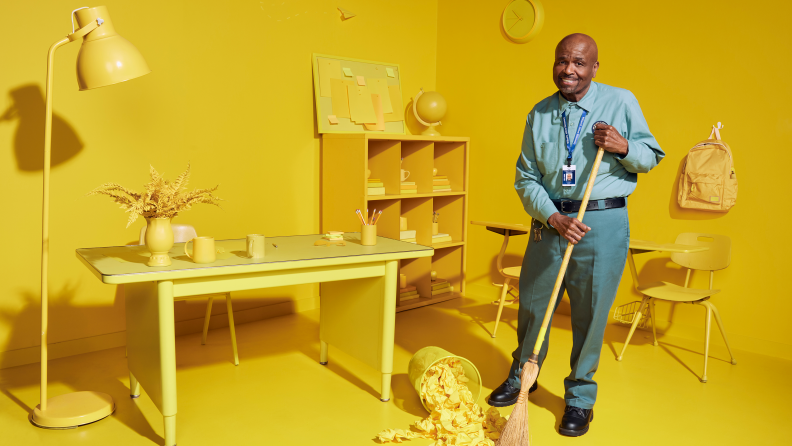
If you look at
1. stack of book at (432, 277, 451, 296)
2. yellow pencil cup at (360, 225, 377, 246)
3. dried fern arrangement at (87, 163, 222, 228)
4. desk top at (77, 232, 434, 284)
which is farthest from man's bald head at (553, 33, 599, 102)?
stack of book at (432, 277, 451, 296)

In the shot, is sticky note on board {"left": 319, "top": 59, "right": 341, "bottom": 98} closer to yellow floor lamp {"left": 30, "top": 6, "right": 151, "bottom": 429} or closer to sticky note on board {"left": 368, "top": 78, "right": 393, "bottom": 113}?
sticky note on board {"left": 368, "top": 78, "right": 393, "bottom": 113}

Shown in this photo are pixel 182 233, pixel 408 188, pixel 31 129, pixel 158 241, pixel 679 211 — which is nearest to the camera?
pixel 158 241

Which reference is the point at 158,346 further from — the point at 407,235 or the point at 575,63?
the point at 407,235

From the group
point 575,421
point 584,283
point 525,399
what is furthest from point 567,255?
point 575,421

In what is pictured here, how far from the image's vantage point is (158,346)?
229cm

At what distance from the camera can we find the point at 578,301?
8.29 feet

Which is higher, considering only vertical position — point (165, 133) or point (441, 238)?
point (165, 133)

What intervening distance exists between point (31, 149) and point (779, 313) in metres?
4.58

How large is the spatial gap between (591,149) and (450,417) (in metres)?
1.31

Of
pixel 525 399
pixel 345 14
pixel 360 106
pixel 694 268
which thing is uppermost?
pixel 345 14

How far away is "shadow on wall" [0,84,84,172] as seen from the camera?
310 cm

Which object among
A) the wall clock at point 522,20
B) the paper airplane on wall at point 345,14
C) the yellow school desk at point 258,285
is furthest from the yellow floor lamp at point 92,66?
the wall clock at point 522,20

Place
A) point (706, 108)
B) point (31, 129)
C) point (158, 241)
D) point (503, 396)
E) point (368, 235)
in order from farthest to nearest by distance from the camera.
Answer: point (706, 108) < point (31, 129) < point (368, 235) < point (503, 396) < point (158, 241)

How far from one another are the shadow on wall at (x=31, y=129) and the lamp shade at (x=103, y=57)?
3.46 ft
